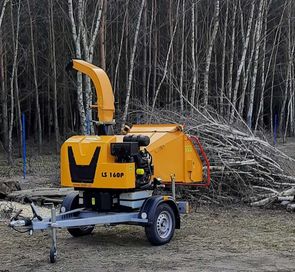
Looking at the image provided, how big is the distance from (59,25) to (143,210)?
70.2 feet

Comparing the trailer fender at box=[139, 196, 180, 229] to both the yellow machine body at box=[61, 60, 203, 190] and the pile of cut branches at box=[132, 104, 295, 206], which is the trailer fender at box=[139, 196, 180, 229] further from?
the pile of cut branches at box=[132, 104, 295, 206]

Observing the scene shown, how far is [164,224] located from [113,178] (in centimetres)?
116

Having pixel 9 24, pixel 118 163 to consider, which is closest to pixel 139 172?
pixel 118 163

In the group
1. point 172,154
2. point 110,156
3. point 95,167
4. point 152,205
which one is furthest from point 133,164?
point 172,154

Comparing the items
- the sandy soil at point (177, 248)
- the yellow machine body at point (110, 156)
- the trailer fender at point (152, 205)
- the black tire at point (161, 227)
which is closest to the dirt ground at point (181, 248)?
the sandy soil at point (177, 248)

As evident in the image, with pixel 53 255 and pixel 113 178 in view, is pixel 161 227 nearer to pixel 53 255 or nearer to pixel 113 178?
pixel 113 178

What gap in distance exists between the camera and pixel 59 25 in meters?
27.8

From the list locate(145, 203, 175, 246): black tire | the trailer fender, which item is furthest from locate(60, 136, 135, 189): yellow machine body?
locate(145, 203, 175, 246): black tire

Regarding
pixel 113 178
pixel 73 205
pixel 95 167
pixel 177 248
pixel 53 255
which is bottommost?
pixel 177 248

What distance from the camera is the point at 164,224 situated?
8195mm

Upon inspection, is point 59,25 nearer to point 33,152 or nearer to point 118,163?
point 33,152

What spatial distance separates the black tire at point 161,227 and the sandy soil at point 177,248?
11cm

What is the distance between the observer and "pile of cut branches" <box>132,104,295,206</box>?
11406 mm

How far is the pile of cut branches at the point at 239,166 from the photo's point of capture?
449 inches
